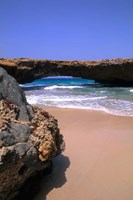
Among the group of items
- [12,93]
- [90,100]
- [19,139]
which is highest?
[12,93]

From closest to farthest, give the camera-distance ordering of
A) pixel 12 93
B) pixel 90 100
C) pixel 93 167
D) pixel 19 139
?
1. pixel 19 139
2. pixel 12 93
3. pixel 93 167
4. pixel 90 100

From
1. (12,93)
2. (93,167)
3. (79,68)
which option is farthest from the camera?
(79,68)

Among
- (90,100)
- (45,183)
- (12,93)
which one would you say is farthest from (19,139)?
(90,100)

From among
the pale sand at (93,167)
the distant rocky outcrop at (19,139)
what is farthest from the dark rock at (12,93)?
the pale sand at (93,167)

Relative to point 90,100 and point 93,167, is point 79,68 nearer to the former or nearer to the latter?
point 90,100

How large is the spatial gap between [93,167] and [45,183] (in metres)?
0.84

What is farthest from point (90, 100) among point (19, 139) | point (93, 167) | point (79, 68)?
point (79, 68)

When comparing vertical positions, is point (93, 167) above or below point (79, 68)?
below

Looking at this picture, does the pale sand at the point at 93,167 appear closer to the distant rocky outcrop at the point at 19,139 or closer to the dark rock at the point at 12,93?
the distant rocky outcrop at the point at 19,139

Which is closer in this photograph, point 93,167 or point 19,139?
point 19,139

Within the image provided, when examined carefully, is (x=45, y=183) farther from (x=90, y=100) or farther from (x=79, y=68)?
(x=79, y=68)

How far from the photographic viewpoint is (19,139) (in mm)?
3424

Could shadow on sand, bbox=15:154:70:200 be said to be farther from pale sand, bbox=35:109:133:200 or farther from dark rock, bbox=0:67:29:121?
dark rock, bbox=0:67:29:121

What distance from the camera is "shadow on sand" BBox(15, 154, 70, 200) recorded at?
3643 mm
